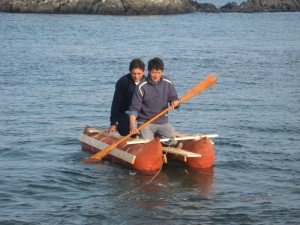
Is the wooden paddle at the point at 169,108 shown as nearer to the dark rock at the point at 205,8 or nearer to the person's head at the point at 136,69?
the person's head at the point at 136,69

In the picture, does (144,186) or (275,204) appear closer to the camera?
(275,204)

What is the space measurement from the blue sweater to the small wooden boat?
51 cm

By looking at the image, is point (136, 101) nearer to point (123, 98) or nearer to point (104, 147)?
point (123, 98)

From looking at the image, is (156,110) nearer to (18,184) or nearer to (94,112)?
(18,184)

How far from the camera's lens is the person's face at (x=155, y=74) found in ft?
38.9

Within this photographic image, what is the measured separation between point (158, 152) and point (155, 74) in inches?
51.1

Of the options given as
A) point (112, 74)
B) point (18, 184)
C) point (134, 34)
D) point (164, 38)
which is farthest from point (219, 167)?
point (134, 34)

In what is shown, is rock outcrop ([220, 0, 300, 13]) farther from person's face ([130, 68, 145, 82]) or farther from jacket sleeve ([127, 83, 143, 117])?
jacket sleeve ([127, 83, 143, 117])

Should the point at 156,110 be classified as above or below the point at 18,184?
above

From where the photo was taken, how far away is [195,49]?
1517 inches

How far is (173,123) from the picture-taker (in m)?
17.5

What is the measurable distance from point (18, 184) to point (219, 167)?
365 cm

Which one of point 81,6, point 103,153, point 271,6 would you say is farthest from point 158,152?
point 271,6

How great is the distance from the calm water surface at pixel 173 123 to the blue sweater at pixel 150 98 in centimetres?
108
